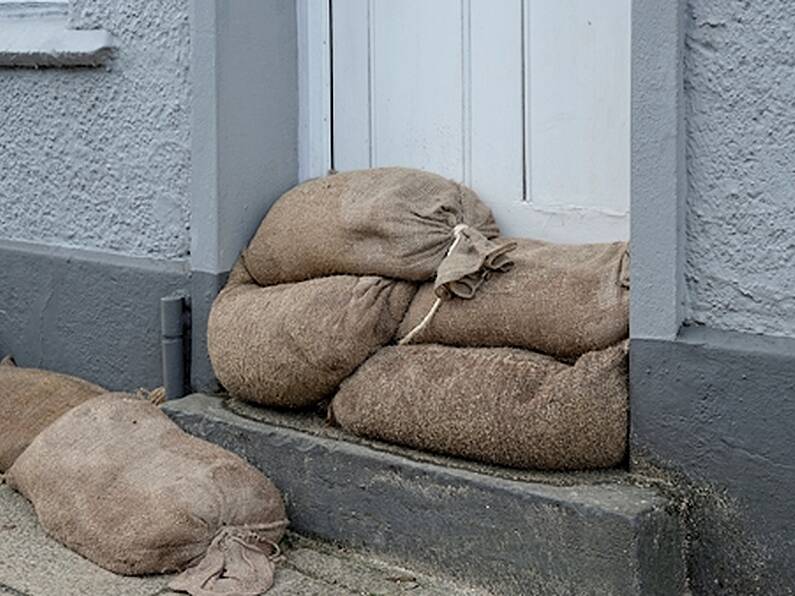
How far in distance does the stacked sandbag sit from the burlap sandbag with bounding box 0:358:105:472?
2.45 ft

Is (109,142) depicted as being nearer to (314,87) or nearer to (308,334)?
(314,87)

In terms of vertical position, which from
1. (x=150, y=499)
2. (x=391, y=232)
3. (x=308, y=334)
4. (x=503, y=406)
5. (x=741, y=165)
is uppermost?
(x=741, y=165)

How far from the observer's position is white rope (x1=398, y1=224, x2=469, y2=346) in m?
4.21

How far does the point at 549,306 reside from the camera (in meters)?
3.95

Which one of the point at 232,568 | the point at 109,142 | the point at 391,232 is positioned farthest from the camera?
the point at 109,142

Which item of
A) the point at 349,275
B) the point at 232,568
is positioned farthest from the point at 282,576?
the point at 349,275

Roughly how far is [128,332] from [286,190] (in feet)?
2.67

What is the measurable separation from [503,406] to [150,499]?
3.49 ft

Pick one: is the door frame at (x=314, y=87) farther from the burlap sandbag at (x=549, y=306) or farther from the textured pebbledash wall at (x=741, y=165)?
the textured pebbledash wall at (x=741, y=165)

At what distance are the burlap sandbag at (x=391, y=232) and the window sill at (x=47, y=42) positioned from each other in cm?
113

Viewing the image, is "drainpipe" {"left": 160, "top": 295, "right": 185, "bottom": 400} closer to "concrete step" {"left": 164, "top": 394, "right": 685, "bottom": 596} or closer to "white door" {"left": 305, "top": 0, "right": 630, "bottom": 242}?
"concrete step" {"left": 164, "top": 394, "right": 685, "bottom": 596}

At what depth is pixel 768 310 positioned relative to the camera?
3.62 metres

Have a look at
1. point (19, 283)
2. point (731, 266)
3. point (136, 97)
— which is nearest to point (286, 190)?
point (136, 97)

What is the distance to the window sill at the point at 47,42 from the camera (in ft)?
17.3
